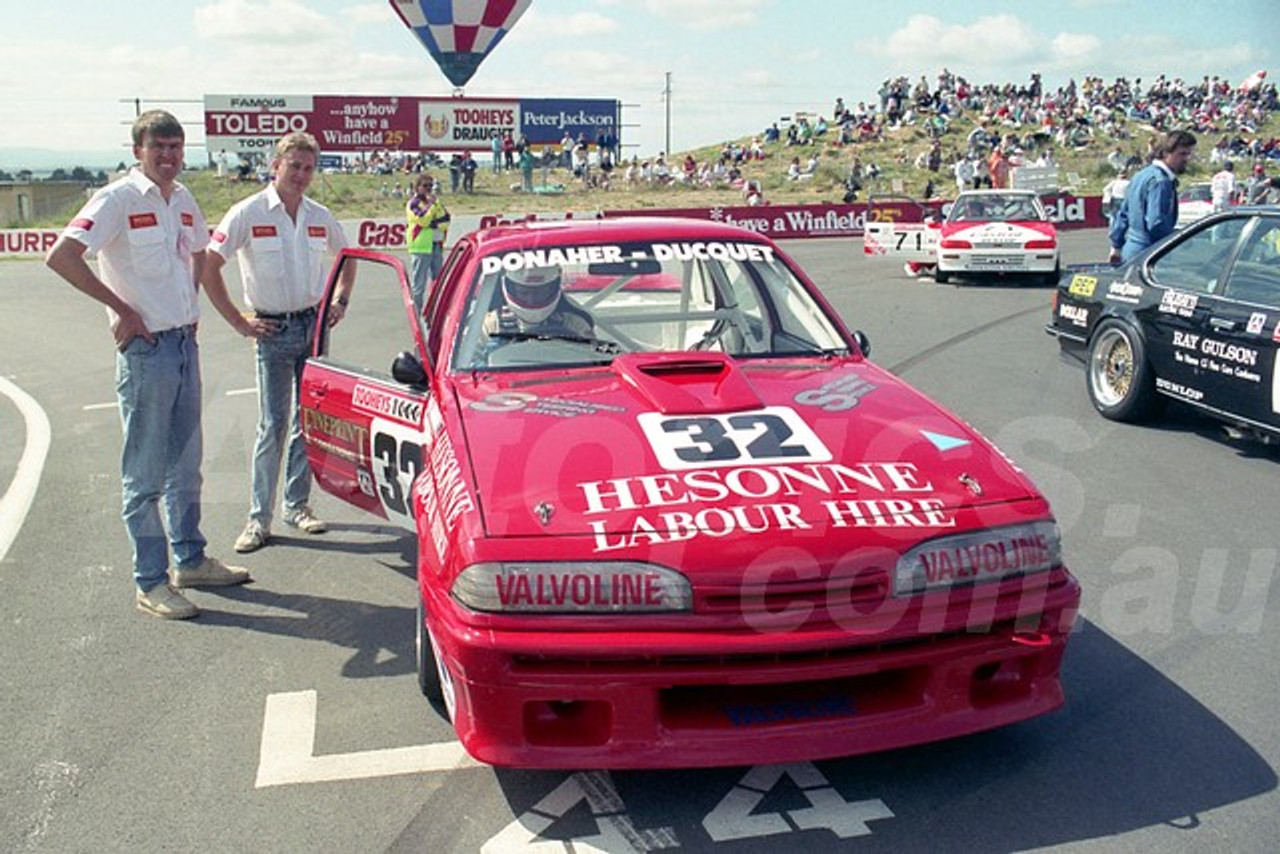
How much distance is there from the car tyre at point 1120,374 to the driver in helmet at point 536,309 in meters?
4.51

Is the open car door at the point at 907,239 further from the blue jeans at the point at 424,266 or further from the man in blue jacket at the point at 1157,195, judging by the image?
the man in blue jacket at the point at 1157,195

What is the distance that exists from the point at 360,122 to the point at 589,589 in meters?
41.5

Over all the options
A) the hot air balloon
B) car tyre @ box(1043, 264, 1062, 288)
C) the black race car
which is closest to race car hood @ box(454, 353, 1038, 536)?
the black race car

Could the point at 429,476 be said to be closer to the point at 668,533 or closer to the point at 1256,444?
the point at 668,533

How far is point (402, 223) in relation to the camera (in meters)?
25.2

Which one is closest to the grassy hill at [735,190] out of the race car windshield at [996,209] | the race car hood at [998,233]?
the race car windshield at [996,209]

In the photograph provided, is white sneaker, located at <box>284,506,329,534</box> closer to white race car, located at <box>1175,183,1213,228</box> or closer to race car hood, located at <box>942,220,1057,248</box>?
race car hood, located at <box>942,220,1057,248</box>

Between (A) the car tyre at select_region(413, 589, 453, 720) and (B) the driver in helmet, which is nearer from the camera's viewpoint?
(A) the car tyre at select_region(413, 589, 453, 720)

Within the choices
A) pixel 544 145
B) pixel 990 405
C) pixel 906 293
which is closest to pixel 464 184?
pixel 544 145

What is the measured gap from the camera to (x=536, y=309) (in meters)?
4.41

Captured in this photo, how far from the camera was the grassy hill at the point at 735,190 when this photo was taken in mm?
35688

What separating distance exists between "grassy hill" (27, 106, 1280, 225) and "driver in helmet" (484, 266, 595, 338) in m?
27.0

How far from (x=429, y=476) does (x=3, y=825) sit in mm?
1433

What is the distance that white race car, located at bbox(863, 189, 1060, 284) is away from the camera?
16.5 meters
